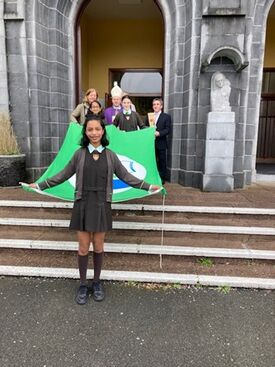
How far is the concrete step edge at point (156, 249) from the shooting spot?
394cm

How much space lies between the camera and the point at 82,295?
3.19 m

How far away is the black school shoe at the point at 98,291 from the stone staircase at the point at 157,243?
0.30 m

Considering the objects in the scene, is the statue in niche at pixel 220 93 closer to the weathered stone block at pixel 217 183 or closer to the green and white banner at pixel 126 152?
the weathered stone block at pixel 217 183

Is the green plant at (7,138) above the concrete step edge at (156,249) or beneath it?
above

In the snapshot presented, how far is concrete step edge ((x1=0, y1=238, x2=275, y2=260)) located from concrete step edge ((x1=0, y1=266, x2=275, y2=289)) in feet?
1.15

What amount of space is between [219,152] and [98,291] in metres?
3.75

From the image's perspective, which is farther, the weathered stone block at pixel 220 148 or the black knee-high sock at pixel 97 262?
the weathered stone block at pixel 220 148

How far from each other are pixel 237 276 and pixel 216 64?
13.8 ft

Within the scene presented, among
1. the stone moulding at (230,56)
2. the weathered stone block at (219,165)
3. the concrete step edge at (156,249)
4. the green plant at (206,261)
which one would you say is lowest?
the green plant at (206,261)

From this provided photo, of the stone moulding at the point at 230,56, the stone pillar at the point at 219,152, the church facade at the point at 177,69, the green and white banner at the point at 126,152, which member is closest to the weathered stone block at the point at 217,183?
the stone pillar at the point at 219,152

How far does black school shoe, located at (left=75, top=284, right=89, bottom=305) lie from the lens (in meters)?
3.14

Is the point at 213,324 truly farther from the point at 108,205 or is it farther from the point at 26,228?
the point at 26,228

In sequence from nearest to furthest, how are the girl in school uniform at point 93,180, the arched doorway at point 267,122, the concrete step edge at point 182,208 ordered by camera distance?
the girl in school uniform at point 93,180 → the concrete step edge at point 182,208 → the arched doorway at point 267,122

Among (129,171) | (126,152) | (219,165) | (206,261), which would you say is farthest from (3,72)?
(206,261)
